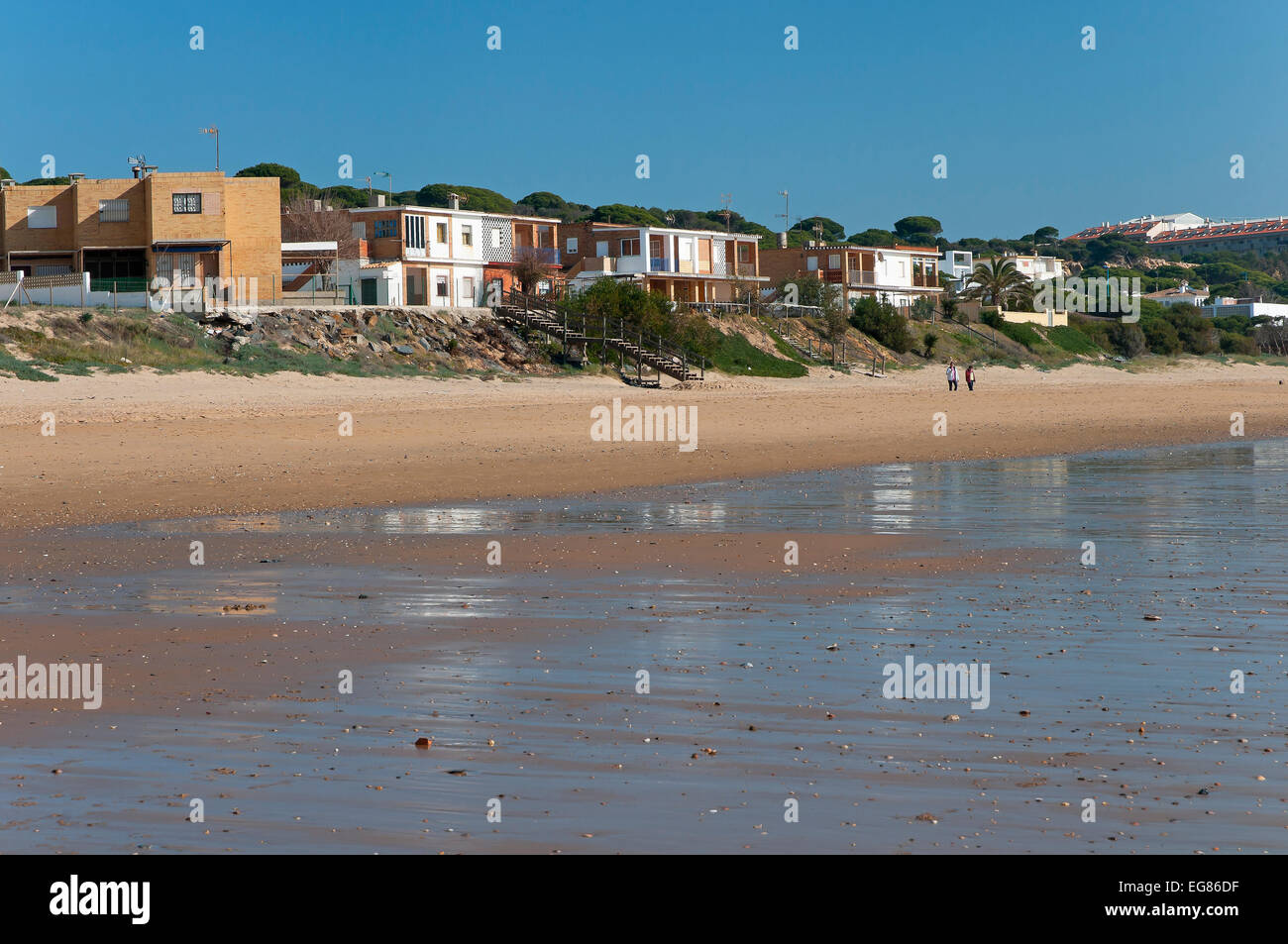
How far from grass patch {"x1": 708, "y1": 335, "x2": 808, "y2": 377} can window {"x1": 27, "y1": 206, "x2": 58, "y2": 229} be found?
28.0 meters

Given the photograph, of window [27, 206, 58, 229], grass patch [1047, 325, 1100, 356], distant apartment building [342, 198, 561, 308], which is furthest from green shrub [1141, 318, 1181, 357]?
window [27, 206, 58, 229]

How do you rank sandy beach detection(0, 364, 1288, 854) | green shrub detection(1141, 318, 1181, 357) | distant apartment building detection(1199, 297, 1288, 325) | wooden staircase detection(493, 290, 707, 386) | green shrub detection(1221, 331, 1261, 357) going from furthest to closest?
distant apartment building detection(1199, 297, 1288, 325), green shrub detection(1221, 331, 1261, 357), green shrub detection(1141, 318, 1181, 357), wooden staircase detection(493, 290, 707, 386), sandy beach detection(0, 364, 1288, 854)

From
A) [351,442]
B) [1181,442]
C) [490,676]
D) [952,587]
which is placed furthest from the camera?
[1181,442]

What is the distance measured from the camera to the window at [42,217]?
2309 inches

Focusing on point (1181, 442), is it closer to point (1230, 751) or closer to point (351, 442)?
point (351, 442)

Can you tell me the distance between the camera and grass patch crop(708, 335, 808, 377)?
173 ft

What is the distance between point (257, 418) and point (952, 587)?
19.3 m

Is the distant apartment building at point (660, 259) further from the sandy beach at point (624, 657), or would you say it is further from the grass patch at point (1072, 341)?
the sandy beach at point (624, 657)

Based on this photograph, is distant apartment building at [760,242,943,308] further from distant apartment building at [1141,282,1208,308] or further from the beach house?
distant apartment building at [1141,282,1208,308]

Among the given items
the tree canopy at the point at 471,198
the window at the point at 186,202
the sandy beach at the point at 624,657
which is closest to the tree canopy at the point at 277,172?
the tree canopy at the point at 471,198

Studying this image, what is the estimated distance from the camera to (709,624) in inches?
362

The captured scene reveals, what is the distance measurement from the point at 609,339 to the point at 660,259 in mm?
Answer: 26300
